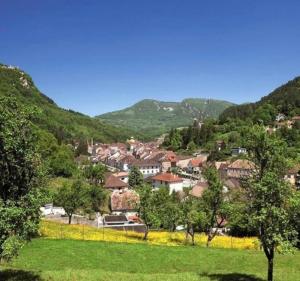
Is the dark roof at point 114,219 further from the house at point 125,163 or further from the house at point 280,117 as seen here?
the house at point 280,117

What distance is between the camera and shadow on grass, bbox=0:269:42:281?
23562 mm

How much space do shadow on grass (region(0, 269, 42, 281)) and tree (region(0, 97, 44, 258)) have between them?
4.85m

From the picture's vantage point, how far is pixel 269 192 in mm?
22516

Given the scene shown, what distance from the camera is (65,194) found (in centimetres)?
5812

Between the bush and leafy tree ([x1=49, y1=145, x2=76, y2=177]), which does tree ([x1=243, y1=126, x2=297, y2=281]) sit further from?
leafy tree ([x1=49, y1=145, x2=76, y2=177])

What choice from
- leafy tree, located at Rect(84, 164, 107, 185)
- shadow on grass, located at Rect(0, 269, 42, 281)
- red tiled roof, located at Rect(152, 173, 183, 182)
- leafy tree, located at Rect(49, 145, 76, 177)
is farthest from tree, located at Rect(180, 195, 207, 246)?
leafy tree, located at Rect(49, 145, 76, 177)

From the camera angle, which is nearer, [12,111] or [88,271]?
[12,111]

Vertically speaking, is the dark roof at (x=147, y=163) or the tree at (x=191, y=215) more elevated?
the dark roof at (x=147, y=163)

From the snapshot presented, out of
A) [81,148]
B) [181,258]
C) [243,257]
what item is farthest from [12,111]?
[81,148]

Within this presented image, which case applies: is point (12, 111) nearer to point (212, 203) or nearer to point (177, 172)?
point (212, 203)

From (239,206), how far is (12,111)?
1334cm

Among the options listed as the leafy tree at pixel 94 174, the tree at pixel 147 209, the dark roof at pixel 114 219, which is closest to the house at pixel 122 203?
the dark roof at pixel 114 219

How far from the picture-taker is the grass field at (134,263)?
25.5 metres

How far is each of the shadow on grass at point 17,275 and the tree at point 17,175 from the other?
485cm
